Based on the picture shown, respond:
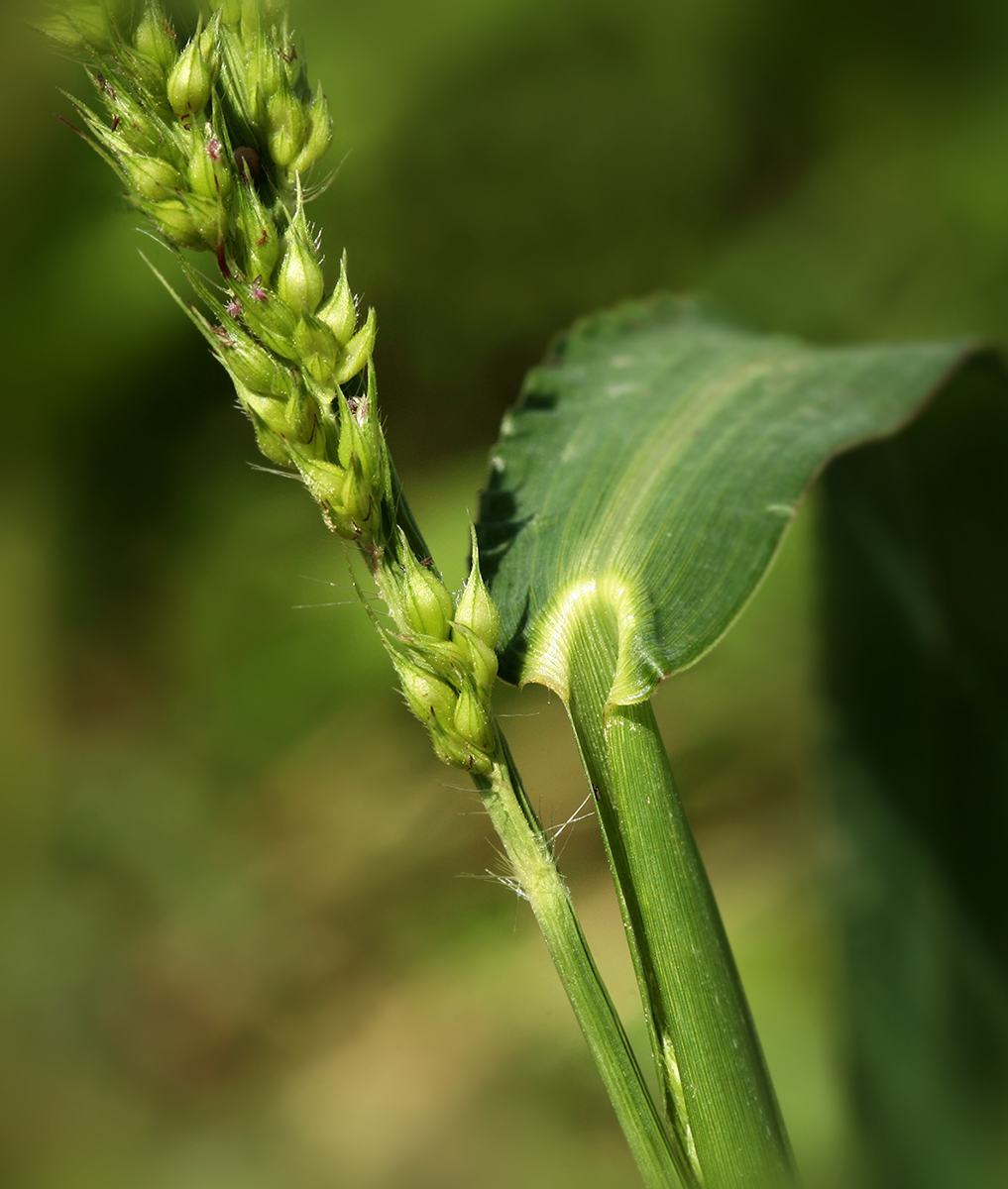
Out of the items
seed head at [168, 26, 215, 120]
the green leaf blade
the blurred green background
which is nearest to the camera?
seed head at [168, 26, 215, 120]

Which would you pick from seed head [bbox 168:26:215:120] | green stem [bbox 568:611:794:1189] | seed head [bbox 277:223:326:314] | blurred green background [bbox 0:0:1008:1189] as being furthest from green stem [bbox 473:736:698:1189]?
blurred green background [bbox 0:0:1008:1189]

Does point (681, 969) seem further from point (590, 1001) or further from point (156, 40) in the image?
point (156, 40)

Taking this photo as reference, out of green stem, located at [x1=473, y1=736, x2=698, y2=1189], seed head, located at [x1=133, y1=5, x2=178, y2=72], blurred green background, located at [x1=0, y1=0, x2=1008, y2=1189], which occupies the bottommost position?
green stem, located at [x1=473, y1=736, x2=698, y2=1189]

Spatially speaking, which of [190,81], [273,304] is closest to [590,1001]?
[273,304]

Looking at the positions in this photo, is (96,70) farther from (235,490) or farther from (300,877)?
(300,877)

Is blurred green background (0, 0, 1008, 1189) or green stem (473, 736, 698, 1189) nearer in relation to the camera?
green stem (473, 736, 698, 1189)

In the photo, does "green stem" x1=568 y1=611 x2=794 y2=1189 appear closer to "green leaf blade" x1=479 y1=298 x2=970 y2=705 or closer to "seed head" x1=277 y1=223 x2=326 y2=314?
"green leaf blade" x1=479 y1=298 x2=970 y2=705
